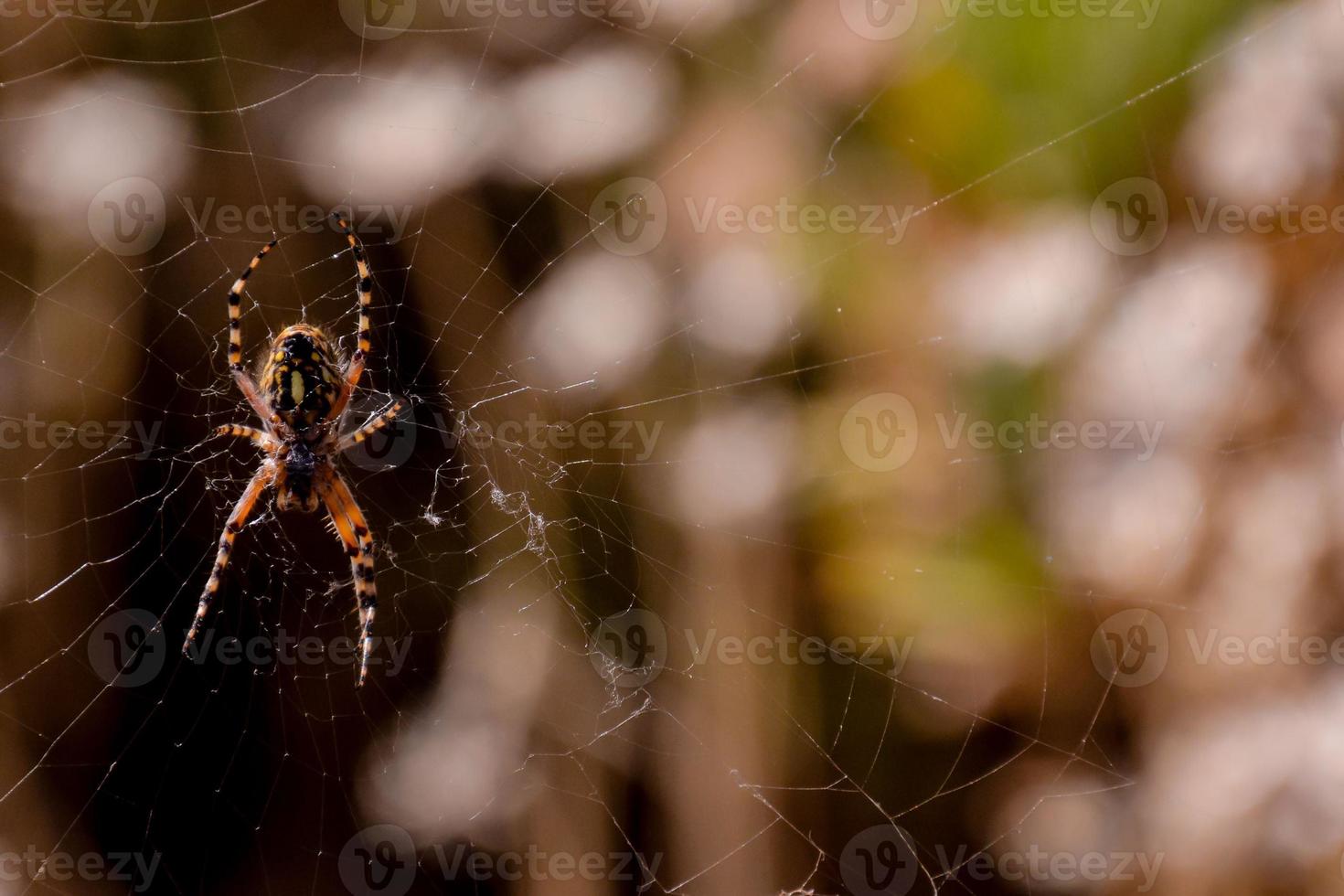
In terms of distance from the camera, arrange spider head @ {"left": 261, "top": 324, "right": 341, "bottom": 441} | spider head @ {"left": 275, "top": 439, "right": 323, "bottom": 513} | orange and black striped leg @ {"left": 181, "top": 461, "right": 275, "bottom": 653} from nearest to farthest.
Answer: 1. spider head @ {"left": 261, "top": 324, "right": 341, "bottom": 441}
2. orange and black striped leg @ {"left": 181, "top": 461, "right": 275, "bottom": 653}
3. spider head @ {"left": 275, "top": 439, "right": 323, "bottom": 513}

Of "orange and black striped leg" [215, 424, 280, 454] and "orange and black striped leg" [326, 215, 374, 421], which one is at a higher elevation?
"orange and black striped leg" [326, 215, 374, 421]

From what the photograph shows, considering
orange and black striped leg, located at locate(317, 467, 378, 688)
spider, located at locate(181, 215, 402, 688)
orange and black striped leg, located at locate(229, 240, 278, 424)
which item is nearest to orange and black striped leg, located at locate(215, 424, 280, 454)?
spider, located at locate(181, 215, 402, 688)

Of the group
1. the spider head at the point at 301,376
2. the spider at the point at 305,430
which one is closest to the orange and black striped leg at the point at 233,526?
the spider at the point at 305,430

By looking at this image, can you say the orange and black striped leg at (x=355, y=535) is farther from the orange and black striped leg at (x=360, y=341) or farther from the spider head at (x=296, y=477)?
the orange and black striped leg at (x=360, y=341)

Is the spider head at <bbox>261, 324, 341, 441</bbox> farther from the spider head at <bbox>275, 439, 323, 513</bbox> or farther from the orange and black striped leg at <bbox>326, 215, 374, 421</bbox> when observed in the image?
the spider head at <bbox>275, 439, 323, 513</bbox>

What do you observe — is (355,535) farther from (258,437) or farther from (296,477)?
(258,437)

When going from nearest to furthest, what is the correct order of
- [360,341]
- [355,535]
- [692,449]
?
1. [360,341]
2. [355,535]
3. [692,449]

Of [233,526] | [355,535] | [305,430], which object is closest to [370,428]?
[305,430]
